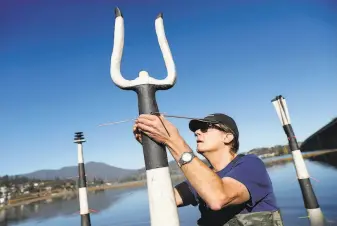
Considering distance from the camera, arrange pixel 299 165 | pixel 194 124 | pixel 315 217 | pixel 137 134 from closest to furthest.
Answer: pixel 137 134, pixel 194 124, pixel 299 165, pixel 315 217

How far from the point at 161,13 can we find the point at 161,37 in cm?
27

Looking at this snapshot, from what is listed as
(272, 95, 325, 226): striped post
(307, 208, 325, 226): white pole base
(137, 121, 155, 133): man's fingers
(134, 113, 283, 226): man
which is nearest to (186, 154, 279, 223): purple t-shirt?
(134, 113, 283, 226): man

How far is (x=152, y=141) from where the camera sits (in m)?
1.88

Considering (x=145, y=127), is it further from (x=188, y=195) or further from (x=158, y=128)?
(x=188, y=195)

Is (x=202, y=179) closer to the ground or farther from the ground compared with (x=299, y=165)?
farther from the ground

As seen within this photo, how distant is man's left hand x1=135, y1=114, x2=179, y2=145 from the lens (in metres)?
1.81

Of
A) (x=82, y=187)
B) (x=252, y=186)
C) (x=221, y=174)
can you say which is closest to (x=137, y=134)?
(x=221, y=174)

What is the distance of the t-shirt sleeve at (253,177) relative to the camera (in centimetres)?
200

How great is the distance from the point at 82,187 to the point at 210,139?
7.44m

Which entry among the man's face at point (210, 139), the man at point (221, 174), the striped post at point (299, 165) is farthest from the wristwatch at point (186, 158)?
the striped post at point (299, 165)

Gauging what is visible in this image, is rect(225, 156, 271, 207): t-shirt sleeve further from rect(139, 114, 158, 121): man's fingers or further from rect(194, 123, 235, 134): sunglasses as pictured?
rect(139, 114, 158, 121): man's fingers

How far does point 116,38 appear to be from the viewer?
207 centimetres

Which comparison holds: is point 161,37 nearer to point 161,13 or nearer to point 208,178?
point 161,13

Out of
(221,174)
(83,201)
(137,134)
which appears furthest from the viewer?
(83,201)
